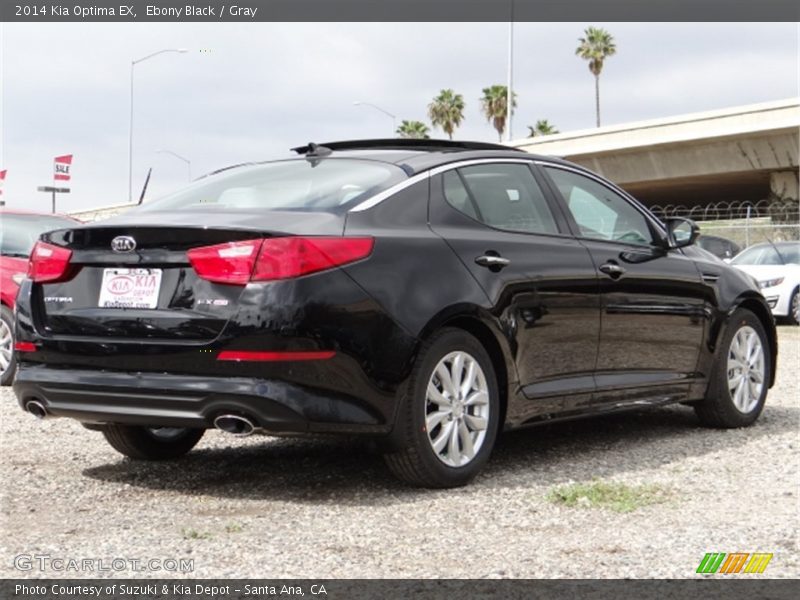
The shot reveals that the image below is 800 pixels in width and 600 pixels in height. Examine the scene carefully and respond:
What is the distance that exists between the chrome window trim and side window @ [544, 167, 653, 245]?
0.36m

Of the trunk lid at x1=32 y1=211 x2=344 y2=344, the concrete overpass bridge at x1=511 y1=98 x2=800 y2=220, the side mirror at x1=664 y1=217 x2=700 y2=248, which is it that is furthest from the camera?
the concrete overpass bridge at x1=511 y1=98 x2=800 y2=220

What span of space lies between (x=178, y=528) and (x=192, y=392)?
22.8 inches

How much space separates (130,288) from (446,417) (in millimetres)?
1520

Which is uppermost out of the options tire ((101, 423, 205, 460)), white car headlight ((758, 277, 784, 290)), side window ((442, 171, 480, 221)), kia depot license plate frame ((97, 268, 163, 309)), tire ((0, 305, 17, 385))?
side window ((442, 171, 480, 221))

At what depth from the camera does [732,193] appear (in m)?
51.8

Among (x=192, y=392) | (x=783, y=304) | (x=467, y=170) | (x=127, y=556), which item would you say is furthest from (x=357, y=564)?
(x=783, y=304)

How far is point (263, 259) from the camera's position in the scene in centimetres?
516

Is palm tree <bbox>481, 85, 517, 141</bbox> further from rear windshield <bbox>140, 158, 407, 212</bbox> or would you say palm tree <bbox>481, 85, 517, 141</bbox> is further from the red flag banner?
rear windshield <bbox>140, 158, 407, 212</bbox>

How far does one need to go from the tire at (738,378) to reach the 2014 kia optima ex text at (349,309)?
94cm

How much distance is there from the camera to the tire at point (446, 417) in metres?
5.45

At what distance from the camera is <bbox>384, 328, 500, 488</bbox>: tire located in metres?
5.45

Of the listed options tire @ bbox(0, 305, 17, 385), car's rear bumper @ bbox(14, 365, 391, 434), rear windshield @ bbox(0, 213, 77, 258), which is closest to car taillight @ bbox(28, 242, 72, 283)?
car's rear bumper @ bbox(14, 365, 391, 434)

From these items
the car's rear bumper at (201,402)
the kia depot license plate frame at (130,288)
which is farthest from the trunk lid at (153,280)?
the car's rear bumper at (201,402)

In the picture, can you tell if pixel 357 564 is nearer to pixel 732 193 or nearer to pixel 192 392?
pixel 192 392
